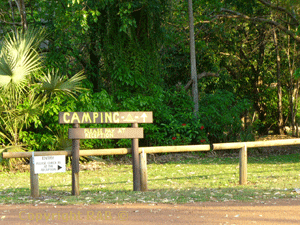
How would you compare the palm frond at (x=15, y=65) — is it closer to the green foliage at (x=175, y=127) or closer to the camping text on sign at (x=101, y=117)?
the camping text on sign at (x=101, y=117)

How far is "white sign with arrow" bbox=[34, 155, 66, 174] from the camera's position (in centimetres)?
789

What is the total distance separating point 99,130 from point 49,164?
1.15m

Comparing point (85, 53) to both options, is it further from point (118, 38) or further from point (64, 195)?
point (64, 195)

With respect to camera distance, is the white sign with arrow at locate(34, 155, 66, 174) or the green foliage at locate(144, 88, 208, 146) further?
the green foliage at locate(144, 88, 208, 146)

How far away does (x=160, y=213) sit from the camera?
6.33m

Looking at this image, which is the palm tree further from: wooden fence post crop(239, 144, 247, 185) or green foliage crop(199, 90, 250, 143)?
green foliage crop(199, 90, 250, 143)

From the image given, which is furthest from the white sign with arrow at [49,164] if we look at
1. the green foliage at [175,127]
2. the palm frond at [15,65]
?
the green foliage at [175,127]

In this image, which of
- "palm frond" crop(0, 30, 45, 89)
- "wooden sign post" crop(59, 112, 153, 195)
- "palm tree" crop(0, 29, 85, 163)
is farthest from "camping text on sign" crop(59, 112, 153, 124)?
"palm frond" crop(0, 30, 45, 89)

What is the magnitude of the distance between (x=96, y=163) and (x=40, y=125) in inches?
87.2

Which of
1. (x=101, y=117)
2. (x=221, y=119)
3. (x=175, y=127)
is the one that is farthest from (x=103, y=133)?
(x=221, y=119)

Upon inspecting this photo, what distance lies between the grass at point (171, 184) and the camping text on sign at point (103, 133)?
113 cm

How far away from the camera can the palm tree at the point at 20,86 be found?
12203mm

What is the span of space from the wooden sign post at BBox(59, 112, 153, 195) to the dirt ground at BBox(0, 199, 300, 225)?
1.34m

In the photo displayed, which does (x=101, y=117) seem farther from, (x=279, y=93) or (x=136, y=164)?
(x=279, y=93)
